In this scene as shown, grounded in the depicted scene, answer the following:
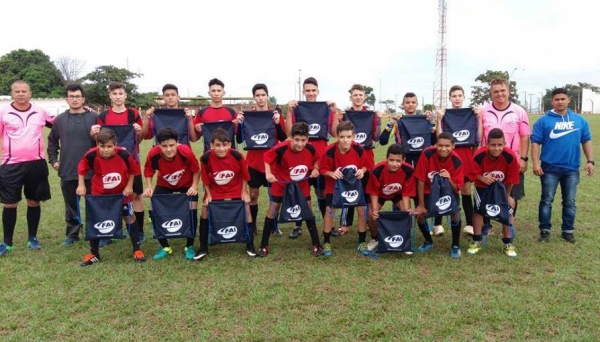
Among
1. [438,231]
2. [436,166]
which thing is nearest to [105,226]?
[436,166]

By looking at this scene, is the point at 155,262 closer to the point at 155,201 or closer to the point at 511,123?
the point at 155,201

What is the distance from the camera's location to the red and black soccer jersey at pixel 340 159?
559 cm

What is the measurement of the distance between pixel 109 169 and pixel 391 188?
12.2 feet

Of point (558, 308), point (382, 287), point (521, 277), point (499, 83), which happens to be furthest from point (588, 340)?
point (499, 83)

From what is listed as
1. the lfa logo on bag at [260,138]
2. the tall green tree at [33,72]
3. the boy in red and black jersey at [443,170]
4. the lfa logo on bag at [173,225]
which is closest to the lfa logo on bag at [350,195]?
the boy in red and black jersey at [443,170]

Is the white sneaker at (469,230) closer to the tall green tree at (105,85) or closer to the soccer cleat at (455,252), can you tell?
the soccer cleat at (455,252)

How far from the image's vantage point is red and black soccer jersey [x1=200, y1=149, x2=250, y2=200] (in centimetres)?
554

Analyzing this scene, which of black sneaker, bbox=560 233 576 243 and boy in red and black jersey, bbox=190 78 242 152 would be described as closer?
black sneaker, bbox=560 233 576 243

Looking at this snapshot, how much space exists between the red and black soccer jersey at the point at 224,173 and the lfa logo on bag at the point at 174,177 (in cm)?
35

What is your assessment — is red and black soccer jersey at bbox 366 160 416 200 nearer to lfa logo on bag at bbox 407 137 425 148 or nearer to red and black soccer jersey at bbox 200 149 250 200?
lfa logo on bag at bbox 407 137 425 148

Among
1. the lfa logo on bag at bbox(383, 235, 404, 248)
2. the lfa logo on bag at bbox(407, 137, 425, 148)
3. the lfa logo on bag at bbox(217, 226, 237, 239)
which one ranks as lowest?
the lfa logo on bag at bbox(383, 235, 404, 248)

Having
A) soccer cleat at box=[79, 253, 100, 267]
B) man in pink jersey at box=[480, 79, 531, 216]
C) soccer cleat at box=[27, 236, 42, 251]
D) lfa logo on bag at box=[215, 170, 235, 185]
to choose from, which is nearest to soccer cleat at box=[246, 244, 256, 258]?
lfa logo on bag at box=[215, 170, 235, 185]

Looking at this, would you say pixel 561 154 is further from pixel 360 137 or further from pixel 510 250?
pixel 360 137

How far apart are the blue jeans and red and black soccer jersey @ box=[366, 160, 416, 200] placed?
201 centimetres
